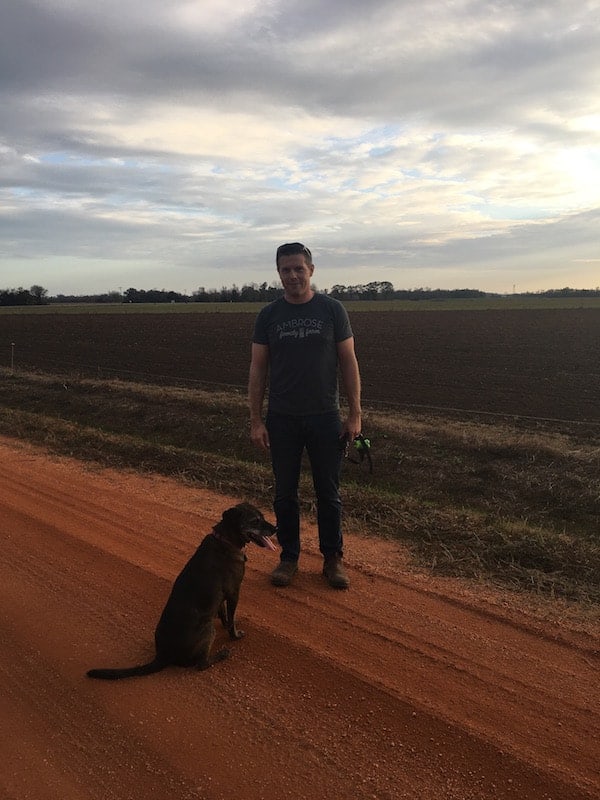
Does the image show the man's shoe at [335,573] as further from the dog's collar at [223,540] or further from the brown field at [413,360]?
the brown field at [413,360]

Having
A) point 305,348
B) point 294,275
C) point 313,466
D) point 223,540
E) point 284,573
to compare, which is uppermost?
point 294,275

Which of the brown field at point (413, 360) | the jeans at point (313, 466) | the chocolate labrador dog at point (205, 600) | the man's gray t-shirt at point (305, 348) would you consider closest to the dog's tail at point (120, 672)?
the chocolate labrador dog at point (205, 600)

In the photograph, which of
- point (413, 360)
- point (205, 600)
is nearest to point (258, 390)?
point (205, 600)

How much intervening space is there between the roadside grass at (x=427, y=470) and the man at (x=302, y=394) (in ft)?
3.29

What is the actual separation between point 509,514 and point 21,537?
213 inches

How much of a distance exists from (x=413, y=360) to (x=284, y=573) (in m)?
20.0

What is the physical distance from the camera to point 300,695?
3061 mm

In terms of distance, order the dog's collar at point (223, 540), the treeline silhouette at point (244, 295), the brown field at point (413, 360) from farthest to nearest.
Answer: the treeline silhouette at point (244, 295) < the brown field at point (413, 360) < the dog's collar at point (223, 540)

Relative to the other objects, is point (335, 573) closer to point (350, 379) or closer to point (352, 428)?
point (352, 428)

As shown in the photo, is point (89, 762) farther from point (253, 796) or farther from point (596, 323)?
point (596, 323)

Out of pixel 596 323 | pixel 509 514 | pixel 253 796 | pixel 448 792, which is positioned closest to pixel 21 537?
pixel 253 796

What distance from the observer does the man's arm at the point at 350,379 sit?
4.23 metres

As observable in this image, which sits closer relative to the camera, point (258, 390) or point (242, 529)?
point (242, 529)

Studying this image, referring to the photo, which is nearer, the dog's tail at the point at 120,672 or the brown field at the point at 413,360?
the dog's tail at the point at 120,672
